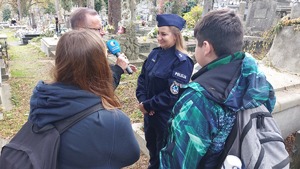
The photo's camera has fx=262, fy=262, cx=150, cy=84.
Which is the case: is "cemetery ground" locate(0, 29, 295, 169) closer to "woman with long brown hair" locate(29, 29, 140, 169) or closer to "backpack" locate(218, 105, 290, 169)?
"woman with long brown hair" locate(29, 29, 140, 169)

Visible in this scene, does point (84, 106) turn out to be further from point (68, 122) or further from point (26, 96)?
point (26, 96)

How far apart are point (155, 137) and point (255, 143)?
5.19 ft

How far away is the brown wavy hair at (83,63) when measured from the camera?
128 centimetres

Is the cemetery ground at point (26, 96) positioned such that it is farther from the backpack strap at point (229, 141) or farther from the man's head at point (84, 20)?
the backpack strap at point (229, 141)

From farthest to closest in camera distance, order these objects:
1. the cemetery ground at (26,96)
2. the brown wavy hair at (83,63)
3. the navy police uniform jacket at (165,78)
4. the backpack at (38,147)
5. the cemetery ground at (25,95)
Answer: the cemetery ground at (25,95) < the cemetery ground at (26,96) < the navy police uniform jacket at (165,78) < the brown wavy hair at (83,63) < the backpack at (38,147)

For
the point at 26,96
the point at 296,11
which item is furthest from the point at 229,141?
the point at 26,96

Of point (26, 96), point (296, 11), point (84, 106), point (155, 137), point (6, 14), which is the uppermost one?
point (6, 14)

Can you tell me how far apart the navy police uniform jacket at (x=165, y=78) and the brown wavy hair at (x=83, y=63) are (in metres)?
1.16

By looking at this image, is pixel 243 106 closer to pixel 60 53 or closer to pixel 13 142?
pixel 60 53

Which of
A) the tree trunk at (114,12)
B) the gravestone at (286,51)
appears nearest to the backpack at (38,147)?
the gravestone at (286,51)

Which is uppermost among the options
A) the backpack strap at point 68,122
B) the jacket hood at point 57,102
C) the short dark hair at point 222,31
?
the short dark hair at point 222,31

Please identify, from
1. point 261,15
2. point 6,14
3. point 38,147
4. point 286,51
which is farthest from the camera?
point 6,14

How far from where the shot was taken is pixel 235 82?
135 centimetres

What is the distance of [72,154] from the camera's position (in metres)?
1.23
